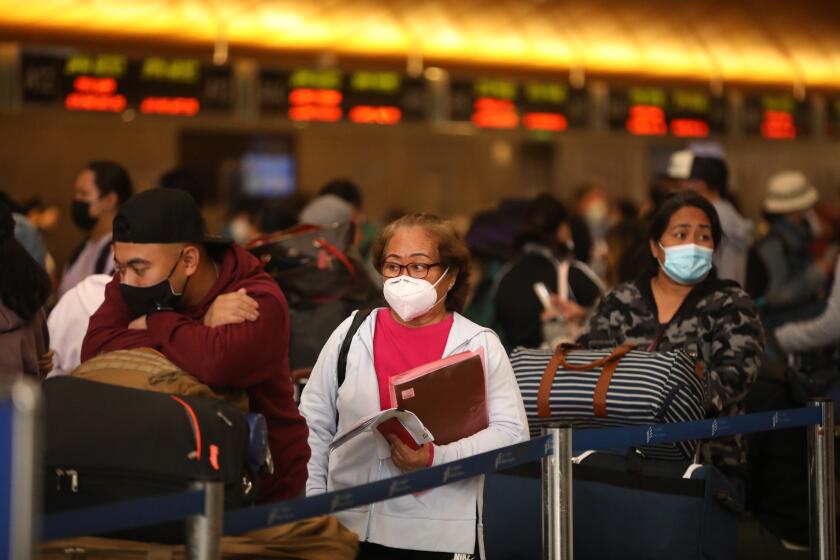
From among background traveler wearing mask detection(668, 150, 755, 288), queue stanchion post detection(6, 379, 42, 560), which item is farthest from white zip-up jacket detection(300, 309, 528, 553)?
background traveler wearing mask detection(668, 150, 755, 288)

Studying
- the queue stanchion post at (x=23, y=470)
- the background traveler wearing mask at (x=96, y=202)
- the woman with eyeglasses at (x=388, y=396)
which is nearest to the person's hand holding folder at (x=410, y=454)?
the woman with eyeglasses at (x=388, y=396)

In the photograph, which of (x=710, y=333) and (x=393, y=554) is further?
(x=710, y=333)

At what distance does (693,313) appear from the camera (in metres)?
4.39

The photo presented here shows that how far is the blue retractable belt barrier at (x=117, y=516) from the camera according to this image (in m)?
2.12

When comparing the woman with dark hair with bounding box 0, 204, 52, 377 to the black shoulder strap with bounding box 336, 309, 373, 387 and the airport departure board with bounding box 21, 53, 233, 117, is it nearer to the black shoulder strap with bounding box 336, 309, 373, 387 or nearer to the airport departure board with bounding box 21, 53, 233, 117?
the black shoulder strap with bounding box 336, 309, 373, 387

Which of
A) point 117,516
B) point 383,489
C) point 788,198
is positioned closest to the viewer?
point 117,516

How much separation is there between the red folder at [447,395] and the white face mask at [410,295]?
0.67 feet

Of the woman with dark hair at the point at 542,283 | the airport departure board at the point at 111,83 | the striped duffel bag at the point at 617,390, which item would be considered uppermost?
the airport departure board at the point at 111,83

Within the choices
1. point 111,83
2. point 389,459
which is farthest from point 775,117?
point 389,459

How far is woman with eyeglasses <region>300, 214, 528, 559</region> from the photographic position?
3328 millimetres

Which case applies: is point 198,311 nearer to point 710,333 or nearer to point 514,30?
point 710,333

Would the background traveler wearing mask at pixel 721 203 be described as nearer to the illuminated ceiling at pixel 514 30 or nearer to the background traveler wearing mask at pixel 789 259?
the background traveler wearing mask at pixel 789 259

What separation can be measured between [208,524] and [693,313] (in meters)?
2.44

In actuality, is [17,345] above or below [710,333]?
below
